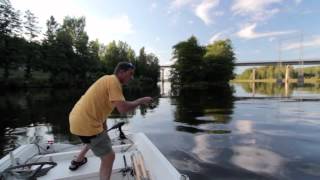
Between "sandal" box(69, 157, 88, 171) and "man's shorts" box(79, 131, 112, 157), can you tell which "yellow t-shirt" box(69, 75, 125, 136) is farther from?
"sandal" box(69, 157, 88, 171)

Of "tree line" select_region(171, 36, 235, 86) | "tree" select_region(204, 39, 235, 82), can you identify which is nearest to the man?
"tree line" select_region(171, 36, 235, 86)

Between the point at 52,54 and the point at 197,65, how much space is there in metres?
31.4

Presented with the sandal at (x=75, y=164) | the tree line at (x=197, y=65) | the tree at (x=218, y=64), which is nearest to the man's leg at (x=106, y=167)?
the sandal at (x=75, y=164)

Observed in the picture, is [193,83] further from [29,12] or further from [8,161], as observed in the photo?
[8,161]

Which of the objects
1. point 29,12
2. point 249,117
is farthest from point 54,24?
point 249,117

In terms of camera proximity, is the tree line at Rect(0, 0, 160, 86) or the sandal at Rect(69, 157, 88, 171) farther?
the tree line at Rect(0, 0, 160, 86)

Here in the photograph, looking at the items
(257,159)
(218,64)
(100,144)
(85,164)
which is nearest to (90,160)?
(85,164)

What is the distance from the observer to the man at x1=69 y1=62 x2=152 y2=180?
159 inches

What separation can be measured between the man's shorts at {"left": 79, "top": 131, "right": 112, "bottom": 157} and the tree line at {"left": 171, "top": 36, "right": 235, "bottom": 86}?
203 ft

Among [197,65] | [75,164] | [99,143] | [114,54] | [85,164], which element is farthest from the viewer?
[114,54]

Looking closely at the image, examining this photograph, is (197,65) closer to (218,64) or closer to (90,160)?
(218,64)

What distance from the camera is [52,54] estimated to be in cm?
5878

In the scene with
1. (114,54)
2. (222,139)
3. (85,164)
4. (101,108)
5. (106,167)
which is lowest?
(222,139)

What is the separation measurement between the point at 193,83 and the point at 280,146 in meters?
56.7
